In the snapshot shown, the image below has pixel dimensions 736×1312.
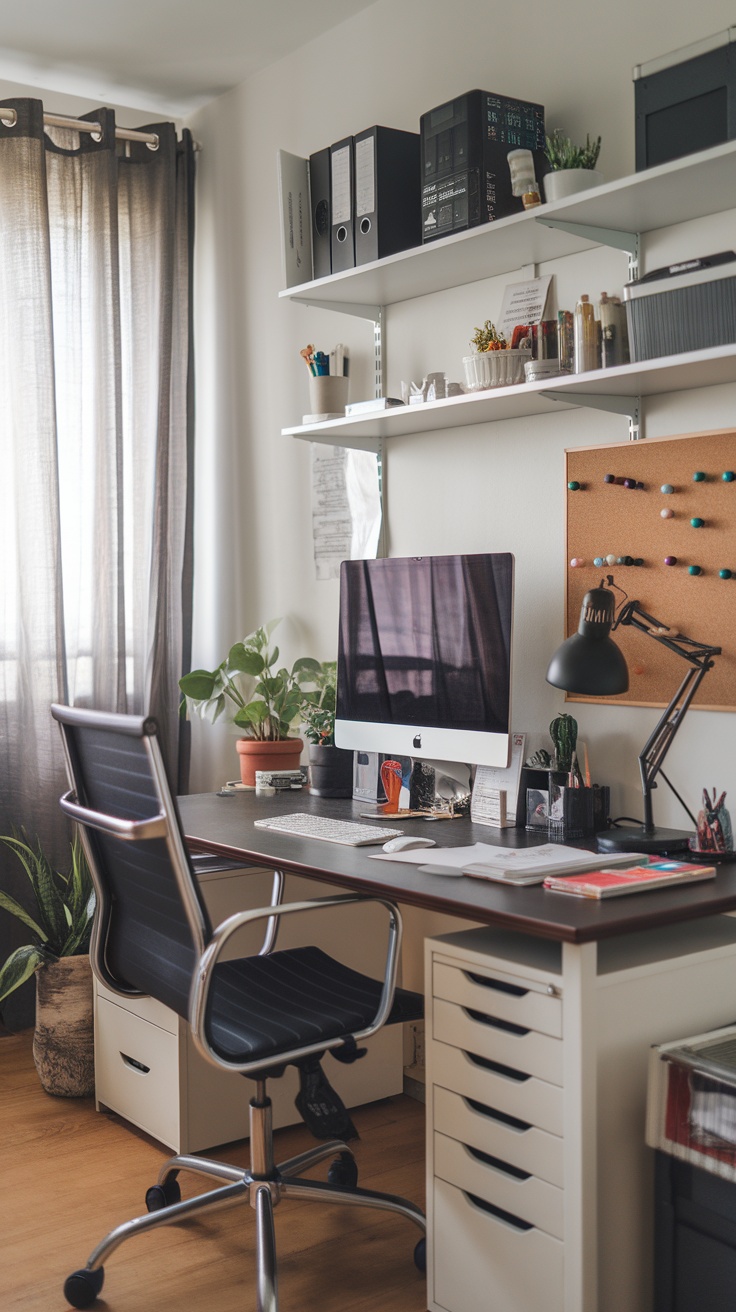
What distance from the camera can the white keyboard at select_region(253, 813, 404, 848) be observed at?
2209 mm

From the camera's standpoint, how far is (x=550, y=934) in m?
1.59

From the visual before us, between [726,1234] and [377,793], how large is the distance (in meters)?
1.23

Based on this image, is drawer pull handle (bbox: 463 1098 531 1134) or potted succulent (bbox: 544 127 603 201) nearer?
drawer pull handle (bbox: 463 1098 531 1134)

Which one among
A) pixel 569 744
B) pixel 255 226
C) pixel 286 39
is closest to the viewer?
pixel 569 744

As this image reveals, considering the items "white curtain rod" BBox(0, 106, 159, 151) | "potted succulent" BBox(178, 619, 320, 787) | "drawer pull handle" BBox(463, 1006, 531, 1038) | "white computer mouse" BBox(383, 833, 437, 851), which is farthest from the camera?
"white curtain rod" BBox(0, 106, 159, 151)

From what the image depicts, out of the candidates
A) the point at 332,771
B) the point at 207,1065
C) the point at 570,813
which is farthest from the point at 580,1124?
the point at 332,771

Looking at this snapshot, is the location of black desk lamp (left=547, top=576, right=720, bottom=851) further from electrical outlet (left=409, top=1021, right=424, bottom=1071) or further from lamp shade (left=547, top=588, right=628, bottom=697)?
electrical outlet (left=409, top=1021, right=424, bottom=1071)

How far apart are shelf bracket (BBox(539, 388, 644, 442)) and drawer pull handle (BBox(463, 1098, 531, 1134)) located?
1256 mm

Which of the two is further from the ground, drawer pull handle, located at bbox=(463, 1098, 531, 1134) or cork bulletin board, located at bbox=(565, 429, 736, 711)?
cork bulletin board, located at bbox=(565, 429, 736, 711)

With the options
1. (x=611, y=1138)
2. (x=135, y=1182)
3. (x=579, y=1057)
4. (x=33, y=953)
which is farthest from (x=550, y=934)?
(x=33, y=953)

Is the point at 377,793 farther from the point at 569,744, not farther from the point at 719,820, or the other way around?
the point at 719,820

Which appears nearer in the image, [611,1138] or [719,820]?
[611,1138]

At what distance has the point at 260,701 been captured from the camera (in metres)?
2.97

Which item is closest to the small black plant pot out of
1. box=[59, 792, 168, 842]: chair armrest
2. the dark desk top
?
the dark desk top
